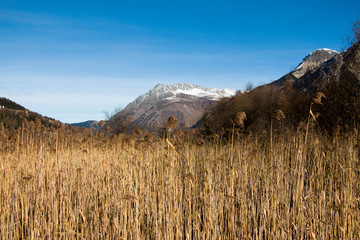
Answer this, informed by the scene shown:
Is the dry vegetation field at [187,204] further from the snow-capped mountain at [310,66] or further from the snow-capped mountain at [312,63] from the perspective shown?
the snow-capped mountain at [312,63]

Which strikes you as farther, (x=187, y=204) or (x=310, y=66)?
(x=310, y=66)

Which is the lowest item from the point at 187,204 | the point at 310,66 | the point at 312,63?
the point at 187,204

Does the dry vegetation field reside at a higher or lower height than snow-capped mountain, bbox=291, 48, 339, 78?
lower

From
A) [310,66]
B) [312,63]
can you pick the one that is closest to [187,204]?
[310,66]

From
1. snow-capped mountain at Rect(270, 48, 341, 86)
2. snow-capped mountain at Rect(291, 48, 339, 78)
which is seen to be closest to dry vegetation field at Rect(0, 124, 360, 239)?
snow-capped mountain at Rect(270, 48, 341, 86)

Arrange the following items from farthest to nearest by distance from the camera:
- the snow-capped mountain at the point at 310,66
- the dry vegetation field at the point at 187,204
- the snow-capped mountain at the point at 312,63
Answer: the snow-capped mountain at the point at 312,63
the snow-capped mountain at the point at 310,66
the dry vegetation field at the point at 187,204

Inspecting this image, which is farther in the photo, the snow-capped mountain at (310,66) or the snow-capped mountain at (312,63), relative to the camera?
the snow-capped mountain at (312,63)

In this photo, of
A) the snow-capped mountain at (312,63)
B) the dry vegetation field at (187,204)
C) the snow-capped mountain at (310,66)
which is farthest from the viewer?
the snow-capped mountain at (312,63)

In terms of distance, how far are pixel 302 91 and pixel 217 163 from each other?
12.7m

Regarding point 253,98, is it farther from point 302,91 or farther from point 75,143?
point 75,143

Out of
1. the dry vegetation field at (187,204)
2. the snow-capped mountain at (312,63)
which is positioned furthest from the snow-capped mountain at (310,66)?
the dry vegetation field at (187,204)

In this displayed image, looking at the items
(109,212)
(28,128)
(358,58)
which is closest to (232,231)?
(109,212)

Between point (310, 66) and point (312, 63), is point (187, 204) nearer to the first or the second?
point (310, 66)

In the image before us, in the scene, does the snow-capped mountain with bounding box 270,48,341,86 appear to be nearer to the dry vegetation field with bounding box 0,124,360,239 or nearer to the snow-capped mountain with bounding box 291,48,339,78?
the snow-capped mountain with bounding box 291,48,339,78
